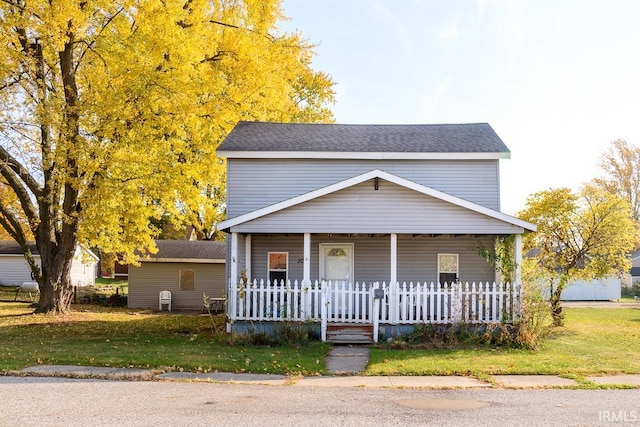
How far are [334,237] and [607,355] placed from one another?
8.66m

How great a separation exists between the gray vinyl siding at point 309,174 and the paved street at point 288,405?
998 centimetres

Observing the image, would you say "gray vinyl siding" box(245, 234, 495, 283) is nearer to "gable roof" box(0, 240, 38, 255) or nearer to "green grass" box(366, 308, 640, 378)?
"green grass" box(366, 308, 640, 378)

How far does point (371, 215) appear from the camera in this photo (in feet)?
55.4

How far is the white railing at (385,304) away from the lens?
16094 millimetres

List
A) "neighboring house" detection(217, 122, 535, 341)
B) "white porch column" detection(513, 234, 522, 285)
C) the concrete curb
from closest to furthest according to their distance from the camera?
1. the concrete curb
2. "white porch column" detection(513, 234, 522, 285)
3. "neighboring house" detection(217, 122, 535, 341)

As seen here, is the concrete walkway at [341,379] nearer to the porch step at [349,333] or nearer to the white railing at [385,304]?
the porch step at [349,333]

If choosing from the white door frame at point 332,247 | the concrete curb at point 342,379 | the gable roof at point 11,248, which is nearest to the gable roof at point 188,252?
the white door frame at point 332,247

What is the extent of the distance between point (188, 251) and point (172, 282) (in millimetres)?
1800

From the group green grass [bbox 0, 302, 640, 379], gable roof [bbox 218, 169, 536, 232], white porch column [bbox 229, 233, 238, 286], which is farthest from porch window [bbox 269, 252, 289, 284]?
gable roof [bbox 218, 169, 536, 232]

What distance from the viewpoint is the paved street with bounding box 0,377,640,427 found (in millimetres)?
8312

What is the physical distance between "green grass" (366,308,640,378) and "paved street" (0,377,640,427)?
1.73 m

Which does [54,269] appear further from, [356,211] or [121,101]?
[356,211]

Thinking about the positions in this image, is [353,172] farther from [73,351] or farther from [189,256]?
[189,256]

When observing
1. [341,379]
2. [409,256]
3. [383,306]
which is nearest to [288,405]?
[341,379]
